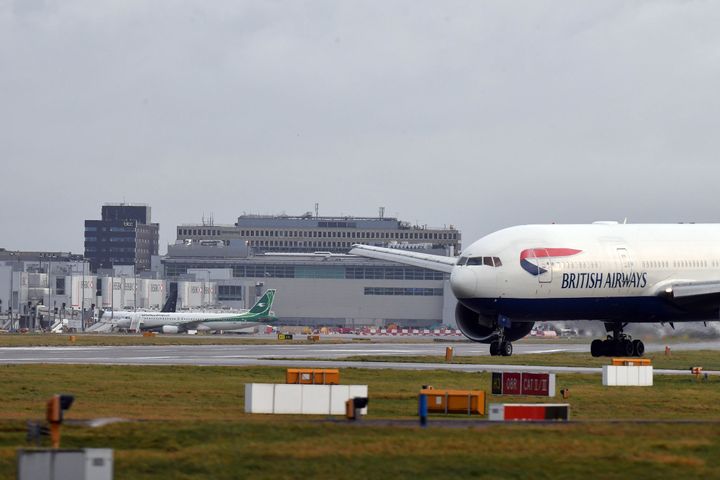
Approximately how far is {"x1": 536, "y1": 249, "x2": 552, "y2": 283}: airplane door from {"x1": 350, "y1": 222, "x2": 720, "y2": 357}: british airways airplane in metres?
0.05

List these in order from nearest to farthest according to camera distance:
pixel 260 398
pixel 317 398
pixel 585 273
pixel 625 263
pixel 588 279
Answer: pixel 317 398
pixel 260 398
pixel 585 273
pixel 588 279
pixel 625 263

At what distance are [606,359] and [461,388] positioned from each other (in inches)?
1016

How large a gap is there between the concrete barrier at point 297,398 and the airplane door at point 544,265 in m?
28.8

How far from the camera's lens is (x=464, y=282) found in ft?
237

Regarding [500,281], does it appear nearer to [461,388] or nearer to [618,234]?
[618,234]

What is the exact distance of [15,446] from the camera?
109ft

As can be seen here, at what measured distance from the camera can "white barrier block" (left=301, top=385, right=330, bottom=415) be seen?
44281mm

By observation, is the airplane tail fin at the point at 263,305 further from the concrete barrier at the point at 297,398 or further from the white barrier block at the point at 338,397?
the white barrier block at the point at 338,397

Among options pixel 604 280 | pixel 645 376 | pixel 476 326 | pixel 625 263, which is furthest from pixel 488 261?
pixel 645 376

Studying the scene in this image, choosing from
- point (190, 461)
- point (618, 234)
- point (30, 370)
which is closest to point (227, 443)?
point (190, 461)

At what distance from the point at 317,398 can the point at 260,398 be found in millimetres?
1859

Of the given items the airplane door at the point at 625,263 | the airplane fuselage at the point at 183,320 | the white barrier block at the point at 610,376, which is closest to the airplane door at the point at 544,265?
the airplane door at the point at 625,263

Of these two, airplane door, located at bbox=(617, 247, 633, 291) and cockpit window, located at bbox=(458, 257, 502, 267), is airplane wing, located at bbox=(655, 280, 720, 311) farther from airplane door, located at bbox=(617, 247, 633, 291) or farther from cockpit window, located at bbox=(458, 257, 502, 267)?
cockpit window, located at bbox=(458, 257, 502, 267)

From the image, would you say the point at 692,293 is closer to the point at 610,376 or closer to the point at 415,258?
the point at 610,376
